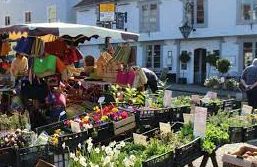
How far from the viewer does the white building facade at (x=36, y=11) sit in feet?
127

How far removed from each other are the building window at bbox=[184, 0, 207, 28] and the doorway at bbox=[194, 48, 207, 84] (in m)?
1.54

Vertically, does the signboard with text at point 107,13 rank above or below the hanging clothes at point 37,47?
above

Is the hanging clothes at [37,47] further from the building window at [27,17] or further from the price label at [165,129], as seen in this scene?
the building window at [27,17]

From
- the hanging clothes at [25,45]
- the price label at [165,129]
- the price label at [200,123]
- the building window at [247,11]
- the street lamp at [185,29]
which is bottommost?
the price label at [165,129]

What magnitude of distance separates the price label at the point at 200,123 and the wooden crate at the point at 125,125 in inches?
52.9

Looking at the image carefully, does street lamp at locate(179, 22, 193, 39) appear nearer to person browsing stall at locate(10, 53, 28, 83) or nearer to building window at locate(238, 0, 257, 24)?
building window at locate(238, 0, 257, 24)

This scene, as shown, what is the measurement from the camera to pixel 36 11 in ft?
134

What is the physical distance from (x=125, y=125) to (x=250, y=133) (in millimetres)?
1585

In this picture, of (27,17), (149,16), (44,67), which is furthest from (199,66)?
(44,67)

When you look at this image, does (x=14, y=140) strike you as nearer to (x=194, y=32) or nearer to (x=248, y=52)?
(x=248, y=52)

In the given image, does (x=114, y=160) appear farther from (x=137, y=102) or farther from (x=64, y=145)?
(x=137, y=102)

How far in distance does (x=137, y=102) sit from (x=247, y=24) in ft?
62.4

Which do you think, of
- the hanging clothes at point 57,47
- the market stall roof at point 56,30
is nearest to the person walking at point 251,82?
the market stall roof at point 56,30

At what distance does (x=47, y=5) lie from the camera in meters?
39.7
